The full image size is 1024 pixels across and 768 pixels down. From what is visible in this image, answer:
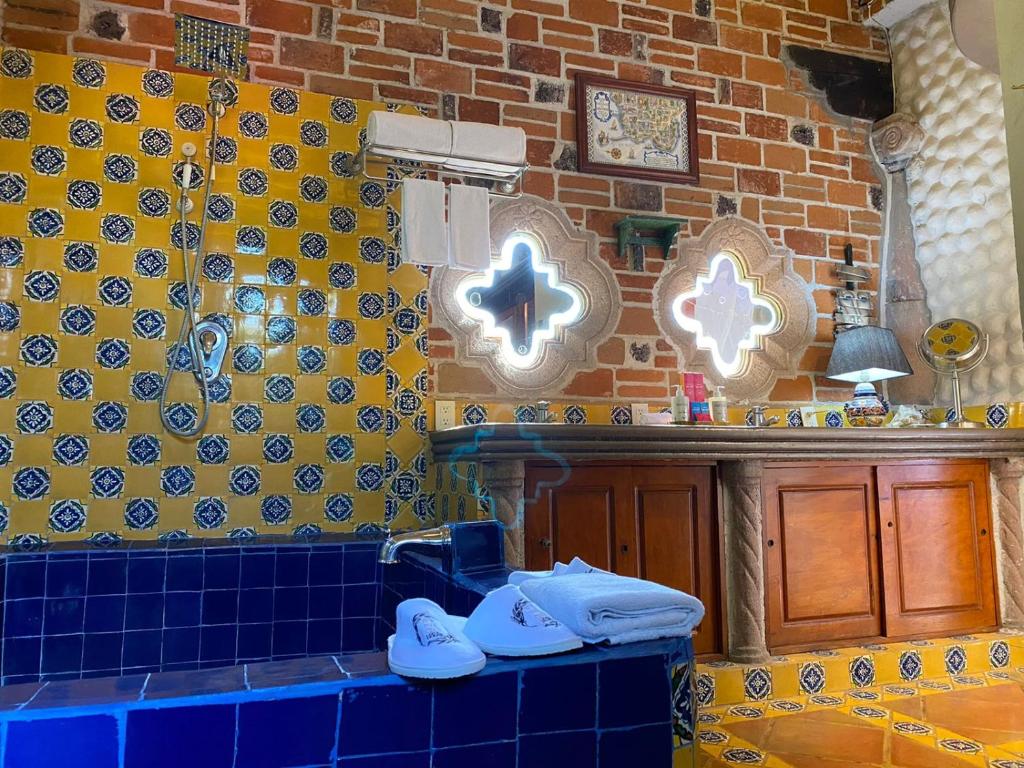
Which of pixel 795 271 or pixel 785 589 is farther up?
pixel 795 271

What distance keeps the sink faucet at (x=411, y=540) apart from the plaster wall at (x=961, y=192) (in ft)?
9.65

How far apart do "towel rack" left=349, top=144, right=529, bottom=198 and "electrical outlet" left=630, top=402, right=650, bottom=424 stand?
1.07m

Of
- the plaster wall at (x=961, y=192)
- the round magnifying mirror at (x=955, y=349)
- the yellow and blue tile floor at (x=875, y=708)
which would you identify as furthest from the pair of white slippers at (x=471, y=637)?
the plaster wall at (x=961, y=192)

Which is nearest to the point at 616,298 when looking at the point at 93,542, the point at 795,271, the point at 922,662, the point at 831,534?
the point at 795,271

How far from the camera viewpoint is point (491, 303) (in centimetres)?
344

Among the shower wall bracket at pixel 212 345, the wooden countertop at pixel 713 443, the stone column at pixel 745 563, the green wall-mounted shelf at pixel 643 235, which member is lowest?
the stone column at pixel 745 563

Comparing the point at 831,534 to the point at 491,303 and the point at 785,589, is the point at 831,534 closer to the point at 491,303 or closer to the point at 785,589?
the point at 785,589

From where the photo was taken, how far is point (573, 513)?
9.25 ft

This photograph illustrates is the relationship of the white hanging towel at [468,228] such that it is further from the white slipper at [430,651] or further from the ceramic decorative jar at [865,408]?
the white slipper at [430,651]

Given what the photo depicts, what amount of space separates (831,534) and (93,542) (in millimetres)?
2751

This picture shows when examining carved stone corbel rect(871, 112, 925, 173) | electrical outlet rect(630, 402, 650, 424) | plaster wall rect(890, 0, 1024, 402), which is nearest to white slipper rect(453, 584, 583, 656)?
electrical outlet rect(630, 402, 650, 424)

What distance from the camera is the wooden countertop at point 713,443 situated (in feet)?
8.75

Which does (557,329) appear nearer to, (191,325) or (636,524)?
(636,524)

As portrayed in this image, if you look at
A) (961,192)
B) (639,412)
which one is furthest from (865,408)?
(961,192)
